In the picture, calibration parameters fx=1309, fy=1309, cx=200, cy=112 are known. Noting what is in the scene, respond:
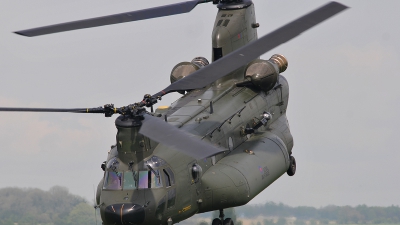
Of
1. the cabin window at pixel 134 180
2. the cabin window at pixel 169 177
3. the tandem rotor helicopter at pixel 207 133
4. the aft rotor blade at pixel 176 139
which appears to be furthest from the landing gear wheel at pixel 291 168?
the aft rotor blade at pixel 176 139

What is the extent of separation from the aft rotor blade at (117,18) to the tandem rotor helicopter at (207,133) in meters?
0.03

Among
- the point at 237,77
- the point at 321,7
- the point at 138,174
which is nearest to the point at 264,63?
the point at 237,77

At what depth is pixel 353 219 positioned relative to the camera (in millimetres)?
38594

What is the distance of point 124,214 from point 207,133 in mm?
3756

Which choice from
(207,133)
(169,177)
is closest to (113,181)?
(169,177)

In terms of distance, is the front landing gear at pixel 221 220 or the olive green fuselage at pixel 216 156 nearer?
the olive green fuselage at pixel 216 156

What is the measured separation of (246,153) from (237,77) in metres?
3.36

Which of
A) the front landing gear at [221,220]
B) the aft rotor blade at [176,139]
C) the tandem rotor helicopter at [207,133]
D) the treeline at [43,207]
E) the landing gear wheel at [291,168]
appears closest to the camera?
the aft rotor blade at [176,139]

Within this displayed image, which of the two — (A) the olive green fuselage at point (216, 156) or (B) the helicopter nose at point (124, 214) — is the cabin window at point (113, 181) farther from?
(B) the helicopter nose at point (124, 214)

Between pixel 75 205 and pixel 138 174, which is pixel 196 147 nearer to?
pixel 138 174

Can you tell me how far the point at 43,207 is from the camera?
37.4m

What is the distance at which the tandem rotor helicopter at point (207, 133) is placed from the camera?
1156 inches

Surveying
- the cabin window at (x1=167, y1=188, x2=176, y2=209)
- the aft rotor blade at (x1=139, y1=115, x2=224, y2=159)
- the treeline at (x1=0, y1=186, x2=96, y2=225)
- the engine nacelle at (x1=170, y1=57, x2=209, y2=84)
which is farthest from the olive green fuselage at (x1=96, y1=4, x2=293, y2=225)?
the treeline at (x1=0, y1=186, x2=96, y2=225)

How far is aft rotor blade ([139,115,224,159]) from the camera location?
26703 mm
